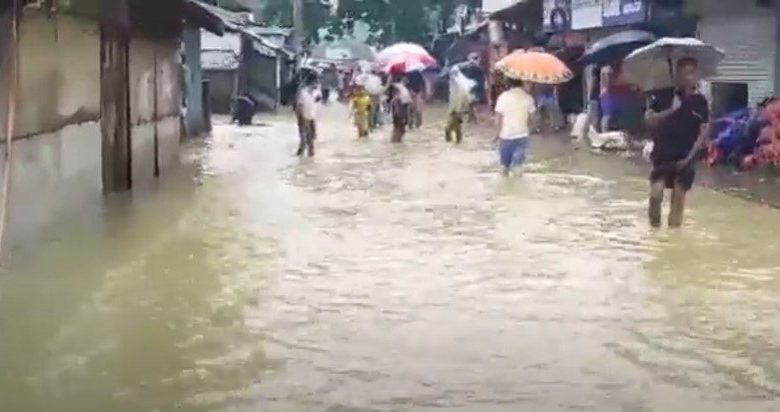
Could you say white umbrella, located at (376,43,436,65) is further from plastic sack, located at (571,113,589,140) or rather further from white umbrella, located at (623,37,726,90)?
white umbrella, located at (623,37,726,90)

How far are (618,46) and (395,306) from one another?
1831 centimetres

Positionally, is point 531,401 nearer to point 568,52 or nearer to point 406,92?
point 406,92

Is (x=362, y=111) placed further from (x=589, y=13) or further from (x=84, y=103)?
(x=84, y=103)

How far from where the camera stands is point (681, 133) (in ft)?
45.5

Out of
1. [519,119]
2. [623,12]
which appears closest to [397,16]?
[623,12]

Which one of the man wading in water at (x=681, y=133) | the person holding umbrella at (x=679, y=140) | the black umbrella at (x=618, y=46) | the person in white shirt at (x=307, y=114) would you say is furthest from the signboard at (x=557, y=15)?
the man wading in water at (x=681, y=133)

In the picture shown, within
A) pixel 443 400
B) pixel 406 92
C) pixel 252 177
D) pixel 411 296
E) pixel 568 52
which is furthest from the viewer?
pixel 568 52

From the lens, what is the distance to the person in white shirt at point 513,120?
20.0m

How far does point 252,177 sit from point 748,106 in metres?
8.81

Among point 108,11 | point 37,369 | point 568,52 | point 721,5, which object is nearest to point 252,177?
point 108,11

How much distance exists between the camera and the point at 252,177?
2089 centimetres

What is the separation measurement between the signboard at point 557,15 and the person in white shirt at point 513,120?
1575 cm

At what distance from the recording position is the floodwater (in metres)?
7.70

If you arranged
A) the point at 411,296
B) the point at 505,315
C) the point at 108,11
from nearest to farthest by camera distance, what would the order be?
the point at 505,315
the point at 411,296
the point at 108,11
